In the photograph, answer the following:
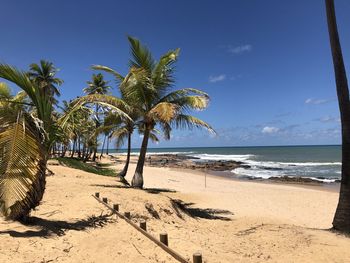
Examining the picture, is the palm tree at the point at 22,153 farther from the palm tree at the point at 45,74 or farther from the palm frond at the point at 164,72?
the palm tree at the point at 45,74

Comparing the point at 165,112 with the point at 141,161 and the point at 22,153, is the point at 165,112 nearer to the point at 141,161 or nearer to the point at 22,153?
the point at 141,161

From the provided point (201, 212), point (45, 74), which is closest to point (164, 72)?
point (201, 212)

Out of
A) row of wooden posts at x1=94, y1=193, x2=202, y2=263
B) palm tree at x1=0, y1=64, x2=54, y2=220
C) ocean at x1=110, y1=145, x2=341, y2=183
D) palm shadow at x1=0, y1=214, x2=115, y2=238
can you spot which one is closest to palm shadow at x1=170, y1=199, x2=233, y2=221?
row of wooden posts at x1=94, y1=193, x2=202, y2=263

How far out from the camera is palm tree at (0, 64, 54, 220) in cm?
543

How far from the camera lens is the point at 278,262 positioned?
6465 mm

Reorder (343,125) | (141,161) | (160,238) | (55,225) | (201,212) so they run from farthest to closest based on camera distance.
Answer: (141,161), (201,212), (343,125), (55,225), (160,238)

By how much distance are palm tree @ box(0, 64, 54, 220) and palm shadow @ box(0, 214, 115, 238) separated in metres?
0.31

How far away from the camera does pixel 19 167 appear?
217 inches

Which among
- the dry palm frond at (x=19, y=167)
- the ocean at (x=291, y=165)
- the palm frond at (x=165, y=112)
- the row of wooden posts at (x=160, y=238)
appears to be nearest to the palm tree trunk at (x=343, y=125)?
the palm frond at (x=165, y=112)

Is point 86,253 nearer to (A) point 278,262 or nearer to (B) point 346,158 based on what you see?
(A) point 278,262

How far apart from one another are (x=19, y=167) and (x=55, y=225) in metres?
1.70

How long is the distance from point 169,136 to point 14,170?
11344 mm

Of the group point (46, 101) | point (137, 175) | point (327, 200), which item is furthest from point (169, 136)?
point (46, 101)

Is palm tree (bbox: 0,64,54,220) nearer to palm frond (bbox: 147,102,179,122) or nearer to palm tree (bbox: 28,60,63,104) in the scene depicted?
palm frond (bbox: 147,102,179,122)
